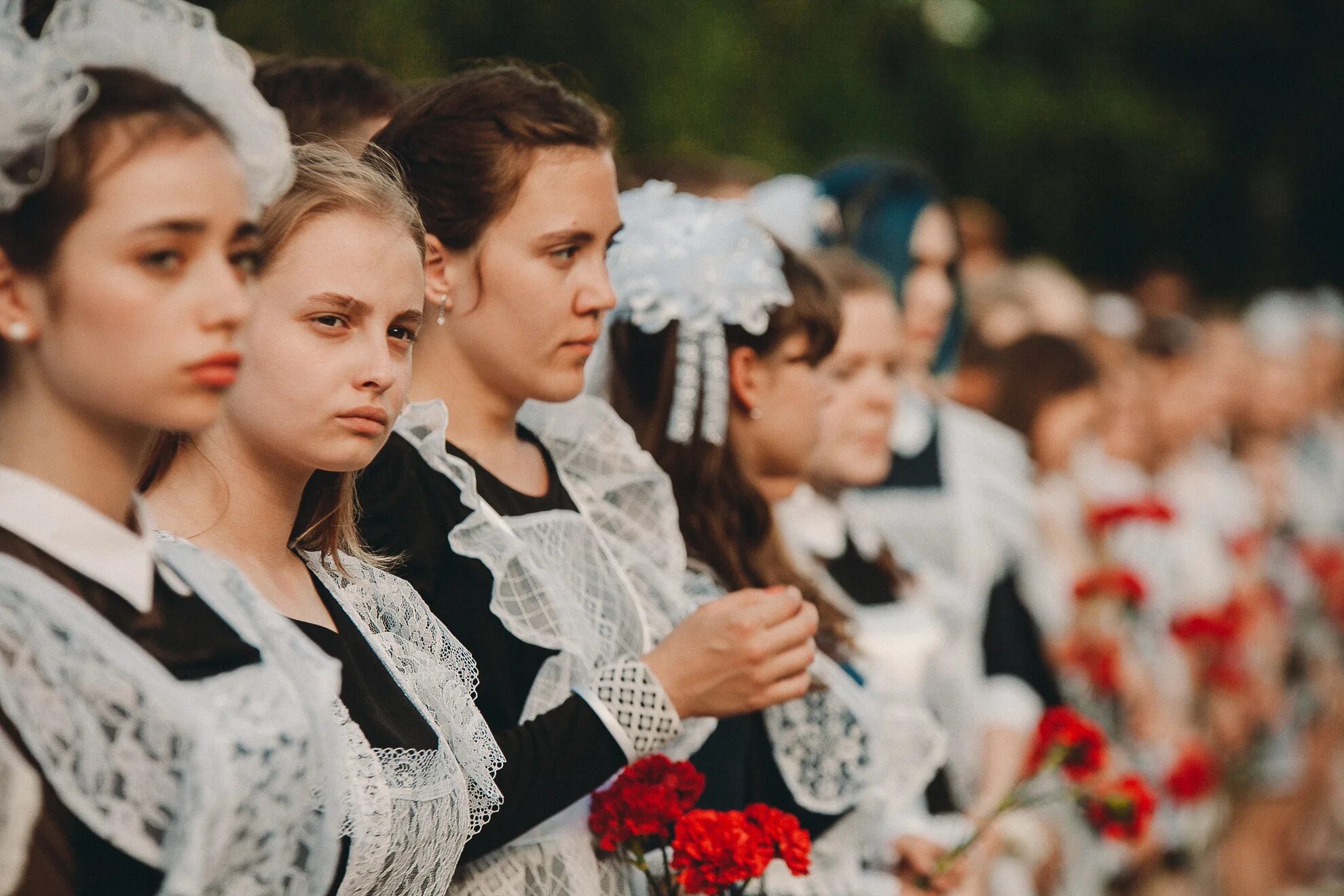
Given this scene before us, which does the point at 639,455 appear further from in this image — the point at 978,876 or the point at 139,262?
the point at 978,876

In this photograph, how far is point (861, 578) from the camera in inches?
162

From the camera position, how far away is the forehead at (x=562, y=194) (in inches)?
97.7

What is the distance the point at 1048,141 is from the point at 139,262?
12.8 m

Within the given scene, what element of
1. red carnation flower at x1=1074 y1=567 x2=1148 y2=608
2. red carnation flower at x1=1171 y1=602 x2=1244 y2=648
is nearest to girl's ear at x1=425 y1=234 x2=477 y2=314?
red carnation flower at x1=1074 y1=567 x2=1148 y2=608

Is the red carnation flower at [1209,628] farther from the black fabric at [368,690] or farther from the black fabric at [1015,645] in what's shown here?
the black fabric at [368,690]

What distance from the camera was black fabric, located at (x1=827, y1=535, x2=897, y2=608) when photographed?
4.07 m

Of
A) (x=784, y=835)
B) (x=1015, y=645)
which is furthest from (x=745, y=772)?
(x=1015, y=645)

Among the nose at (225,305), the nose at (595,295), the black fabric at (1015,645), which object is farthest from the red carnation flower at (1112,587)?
the nose at (225,305)

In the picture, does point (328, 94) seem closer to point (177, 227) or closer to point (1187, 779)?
point (177, 227)

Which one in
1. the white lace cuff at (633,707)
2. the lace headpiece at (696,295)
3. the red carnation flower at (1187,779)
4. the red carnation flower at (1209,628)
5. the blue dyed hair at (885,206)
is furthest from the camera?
the red carnation flower at (1209,628)

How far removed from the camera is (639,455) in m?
2.85

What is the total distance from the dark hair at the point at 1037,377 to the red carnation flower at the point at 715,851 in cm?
373

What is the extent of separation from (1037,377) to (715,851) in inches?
150

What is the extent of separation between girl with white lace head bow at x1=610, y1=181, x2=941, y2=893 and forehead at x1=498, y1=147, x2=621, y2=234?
0.53m
